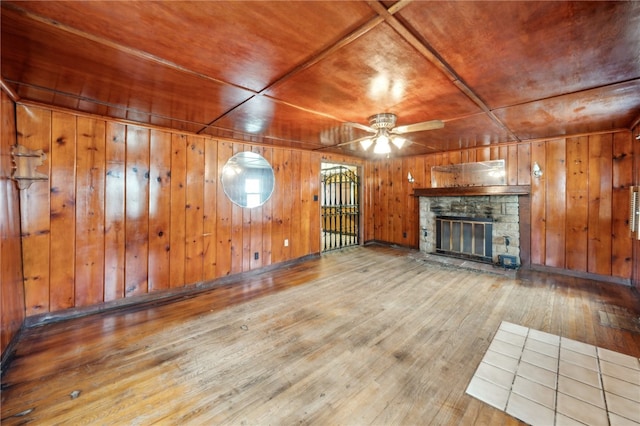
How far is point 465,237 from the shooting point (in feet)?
16.0

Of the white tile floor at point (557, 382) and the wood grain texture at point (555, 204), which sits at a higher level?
the wood grain texture at point (555, 204)

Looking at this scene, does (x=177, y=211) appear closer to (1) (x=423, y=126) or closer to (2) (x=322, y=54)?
(2) (x=322, y=54)

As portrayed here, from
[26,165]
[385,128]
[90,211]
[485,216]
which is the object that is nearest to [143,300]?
[90,211]

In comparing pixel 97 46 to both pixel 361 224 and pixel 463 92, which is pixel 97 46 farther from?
pixel 361 224

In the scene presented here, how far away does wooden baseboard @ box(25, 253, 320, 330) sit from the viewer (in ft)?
8.34

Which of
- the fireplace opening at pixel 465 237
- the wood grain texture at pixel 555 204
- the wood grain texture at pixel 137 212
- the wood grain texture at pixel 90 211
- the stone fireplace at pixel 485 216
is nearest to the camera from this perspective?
the wood grain texture at pixel 90 211

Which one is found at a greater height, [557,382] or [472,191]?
[472,191]

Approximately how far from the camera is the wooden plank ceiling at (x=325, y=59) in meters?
1.25

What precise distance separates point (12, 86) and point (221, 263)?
2698 mm

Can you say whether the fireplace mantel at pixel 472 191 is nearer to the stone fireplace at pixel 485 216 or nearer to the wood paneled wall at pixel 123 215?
the stone fireplace at pixel 485 216

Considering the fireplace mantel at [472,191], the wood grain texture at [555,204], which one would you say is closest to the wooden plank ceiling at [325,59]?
the wood grain texture at [555,204]

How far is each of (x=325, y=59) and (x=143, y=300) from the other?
3353 mm

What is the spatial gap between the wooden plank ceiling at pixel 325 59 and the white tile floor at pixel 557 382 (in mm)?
2153

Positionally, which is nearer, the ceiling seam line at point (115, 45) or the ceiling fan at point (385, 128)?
the ceiling seam line at point (115, 45)
